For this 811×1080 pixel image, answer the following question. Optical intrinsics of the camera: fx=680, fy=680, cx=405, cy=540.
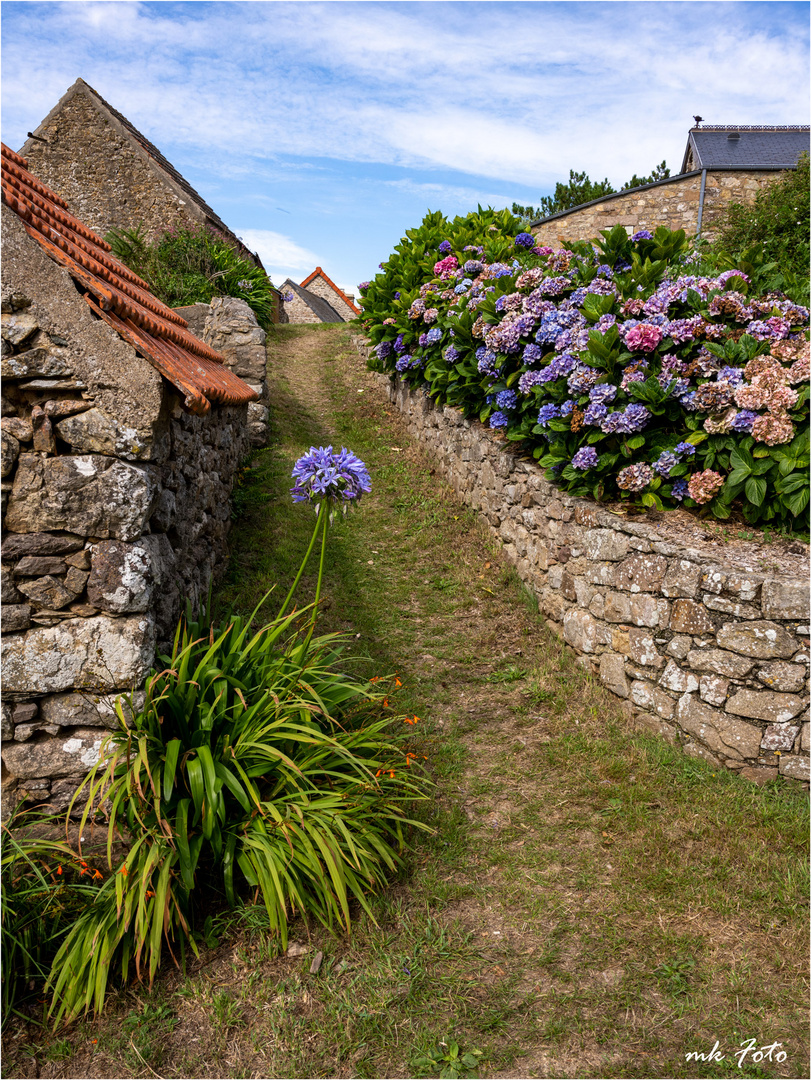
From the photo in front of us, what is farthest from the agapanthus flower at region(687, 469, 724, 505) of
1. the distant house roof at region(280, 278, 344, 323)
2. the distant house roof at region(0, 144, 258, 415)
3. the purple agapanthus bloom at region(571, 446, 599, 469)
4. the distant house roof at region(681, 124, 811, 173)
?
the distant house roof at region(280, 278, 344, 323)

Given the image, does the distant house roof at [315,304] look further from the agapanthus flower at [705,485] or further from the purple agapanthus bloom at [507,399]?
the agapanthus flower at [705,485]

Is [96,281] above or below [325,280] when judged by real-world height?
below

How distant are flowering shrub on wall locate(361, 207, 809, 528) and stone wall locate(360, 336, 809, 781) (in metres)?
0.37

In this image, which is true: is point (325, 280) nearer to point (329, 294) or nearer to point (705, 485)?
point (329, 294)

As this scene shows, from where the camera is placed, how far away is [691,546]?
400cm

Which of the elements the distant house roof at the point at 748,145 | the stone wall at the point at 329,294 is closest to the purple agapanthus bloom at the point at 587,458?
the distant house roof at the point at 748,145

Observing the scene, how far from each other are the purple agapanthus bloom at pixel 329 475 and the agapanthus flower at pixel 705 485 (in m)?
2.21

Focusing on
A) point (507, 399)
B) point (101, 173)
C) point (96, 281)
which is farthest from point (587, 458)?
point (101, 173)

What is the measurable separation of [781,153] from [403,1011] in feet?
77.9

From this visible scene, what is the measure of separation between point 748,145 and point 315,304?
17.5 m

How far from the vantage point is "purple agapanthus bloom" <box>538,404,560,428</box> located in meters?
4.95

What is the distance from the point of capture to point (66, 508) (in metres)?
2.92

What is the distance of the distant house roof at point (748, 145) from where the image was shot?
18.3m

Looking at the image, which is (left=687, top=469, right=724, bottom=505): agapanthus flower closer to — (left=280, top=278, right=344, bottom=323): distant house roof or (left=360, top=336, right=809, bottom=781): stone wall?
(left=360, top=336, right=809, bottom=781): stone wall
